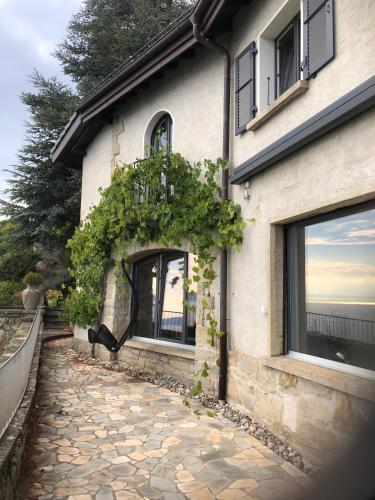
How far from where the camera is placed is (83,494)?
3031mm

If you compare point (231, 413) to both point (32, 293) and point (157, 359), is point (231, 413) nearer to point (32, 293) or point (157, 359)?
point (157, 359)

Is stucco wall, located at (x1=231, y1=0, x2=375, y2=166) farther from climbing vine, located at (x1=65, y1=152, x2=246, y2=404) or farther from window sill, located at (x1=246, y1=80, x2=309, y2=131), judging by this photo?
climbing vine, located at (x1=65, y1=152, x2=246, y2=404)

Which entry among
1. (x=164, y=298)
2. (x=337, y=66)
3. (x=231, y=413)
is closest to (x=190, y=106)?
(x=337, y=66)

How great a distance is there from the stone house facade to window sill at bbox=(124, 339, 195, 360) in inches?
1.6

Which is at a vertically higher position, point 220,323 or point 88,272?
point 88,272

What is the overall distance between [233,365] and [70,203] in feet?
39.6

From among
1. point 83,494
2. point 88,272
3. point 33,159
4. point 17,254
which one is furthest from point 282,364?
point 17,254

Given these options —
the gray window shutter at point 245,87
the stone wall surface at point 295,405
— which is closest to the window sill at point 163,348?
the stone wall surface at point 295,405

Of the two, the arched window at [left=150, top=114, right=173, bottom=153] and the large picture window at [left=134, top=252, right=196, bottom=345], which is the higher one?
the arched window at [left=150, top=114, right=173, bottom=153]

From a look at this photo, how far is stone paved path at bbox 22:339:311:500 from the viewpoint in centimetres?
311

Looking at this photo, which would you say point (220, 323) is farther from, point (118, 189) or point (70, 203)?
point (70, 203)

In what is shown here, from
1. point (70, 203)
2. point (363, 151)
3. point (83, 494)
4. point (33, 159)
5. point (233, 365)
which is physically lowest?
point (83, 494)

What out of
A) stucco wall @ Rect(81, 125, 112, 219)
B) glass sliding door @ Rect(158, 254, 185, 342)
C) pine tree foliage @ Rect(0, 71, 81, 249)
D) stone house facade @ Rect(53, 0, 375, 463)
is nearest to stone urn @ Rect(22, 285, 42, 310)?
pine tree foliage @ Rect(0, 71, 81, 249)

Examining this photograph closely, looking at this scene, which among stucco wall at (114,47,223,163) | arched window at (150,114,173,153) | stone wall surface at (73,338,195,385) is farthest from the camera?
arched window at (150,114,173,153)
